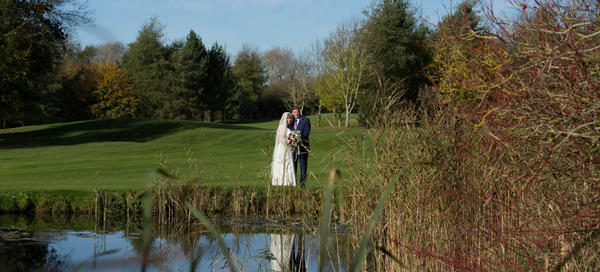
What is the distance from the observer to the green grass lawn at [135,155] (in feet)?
41.2

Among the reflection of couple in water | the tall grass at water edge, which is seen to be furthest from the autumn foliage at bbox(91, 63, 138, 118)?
the tall grass at water edge

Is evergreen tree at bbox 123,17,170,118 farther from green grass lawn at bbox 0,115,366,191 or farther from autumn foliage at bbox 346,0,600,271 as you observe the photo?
autumn foliage at bbox 346,0,600,271

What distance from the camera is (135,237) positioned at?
7965 millimetres

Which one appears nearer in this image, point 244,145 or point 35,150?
point 35,150

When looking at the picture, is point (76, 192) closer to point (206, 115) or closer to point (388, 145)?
point (388, 145)

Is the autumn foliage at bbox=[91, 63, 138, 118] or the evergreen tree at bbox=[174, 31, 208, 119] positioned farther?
the evergreen tree at bbox=[174, 31, 208, 119]

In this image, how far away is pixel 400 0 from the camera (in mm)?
47531

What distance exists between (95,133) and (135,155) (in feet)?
42.8

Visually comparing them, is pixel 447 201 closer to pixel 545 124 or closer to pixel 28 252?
pixel 545 124

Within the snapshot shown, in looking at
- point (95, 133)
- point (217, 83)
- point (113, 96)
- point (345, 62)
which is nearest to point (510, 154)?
point (95, 133)

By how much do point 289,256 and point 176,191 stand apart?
2857 mm

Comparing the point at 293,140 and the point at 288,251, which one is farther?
the point at 293,140

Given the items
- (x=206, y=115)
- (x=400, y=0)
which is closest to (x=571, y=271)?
(x=400, y=0)

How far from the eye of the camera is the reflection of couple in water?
7641mm
